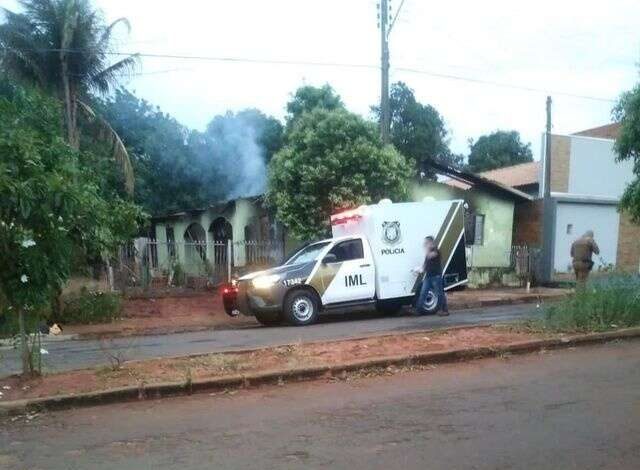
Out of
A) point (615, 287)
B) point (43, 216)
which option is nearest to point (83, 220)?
point (43, 216)

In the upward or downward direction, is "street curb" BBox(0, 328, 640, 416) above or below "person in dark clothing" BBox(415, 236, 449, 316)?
below

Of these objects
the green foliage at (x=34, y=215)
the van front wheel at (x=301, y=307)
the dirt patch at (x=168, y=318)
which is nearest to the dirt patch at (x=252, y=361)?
the green foliage at (x=34, y=215)

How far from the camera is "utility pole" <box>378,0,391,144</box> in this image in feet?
59.4

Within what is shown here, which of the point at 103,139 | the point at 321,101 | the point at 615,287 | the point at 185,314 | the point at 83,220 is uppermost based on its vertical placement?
the point at 321,101

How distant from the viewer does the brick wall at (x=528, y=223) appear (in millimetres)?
23375

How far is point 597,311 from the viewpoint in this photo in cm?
956

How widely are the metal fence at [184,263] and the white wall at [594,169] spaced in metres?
13.0

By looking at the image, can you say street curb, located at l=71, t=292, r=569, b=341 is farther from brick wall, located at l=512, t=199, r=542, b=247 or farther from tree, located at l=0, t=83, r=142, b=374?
tree, located at l=0, t=83, r=142, b=374

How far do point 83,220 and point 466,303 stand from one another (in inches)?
466

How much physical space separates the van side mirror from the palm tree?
9326 millimetres

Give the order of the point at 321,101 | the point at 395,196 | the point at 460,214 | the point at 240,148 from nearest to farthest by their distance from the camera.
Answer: the point at 460,214
the point at 395,196
the point at 321,101
the point at 240,148

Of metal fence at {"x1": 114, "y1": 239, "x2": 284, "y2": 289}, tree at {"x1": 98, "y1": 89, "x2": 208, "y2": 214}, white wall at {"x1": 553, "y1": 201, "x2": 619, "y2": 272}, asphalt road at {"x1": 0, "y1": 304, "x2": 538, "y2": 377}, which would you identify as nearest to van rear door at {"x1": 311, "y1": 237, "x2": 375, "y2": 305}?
asphalt road at {"x1": 0, "y1": 304, "x2": 538, "y2": 377}

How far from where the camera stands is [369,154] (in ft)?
56.2

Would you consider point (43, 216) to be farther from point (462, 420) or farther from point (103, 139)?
point (103, 139)
